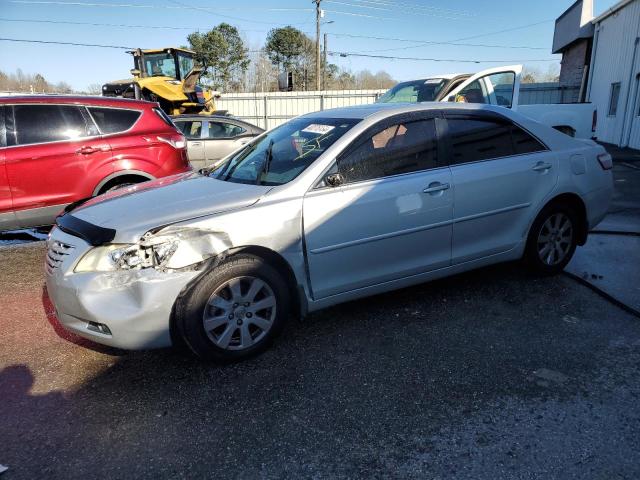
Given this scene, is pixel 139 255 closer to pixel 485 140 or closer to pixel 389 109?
pixel 389 109

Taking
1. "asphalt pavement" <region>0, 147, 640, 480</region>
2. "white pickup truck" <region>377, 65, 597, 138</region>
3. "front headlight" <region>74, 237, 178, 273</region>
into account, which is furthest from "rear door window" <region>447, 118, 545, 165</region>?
"white pickup truck" <region>377, 65, 597, 138</region>

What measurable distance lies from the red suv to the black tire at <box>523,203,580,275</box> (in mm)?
4148

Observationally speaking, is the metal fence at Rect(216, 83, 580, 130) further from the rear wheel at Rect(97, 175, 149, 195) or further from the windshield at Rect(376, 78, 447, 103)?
the rear wheel at Rect(97, 175, 149, 195)

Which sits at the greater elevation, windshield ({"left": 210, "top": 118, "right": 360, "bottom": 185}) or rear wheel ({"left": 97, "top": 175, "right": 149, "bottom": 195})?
windshield ({"left": 210, "top": 118, "right": 360, "bottom": 185})

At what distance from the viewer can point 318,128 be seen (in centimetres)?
372

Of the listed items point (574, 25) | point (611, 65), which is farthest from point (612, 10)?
point (574, 25)

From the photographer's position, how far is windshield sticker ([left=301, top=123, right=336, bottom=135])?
3619 mm

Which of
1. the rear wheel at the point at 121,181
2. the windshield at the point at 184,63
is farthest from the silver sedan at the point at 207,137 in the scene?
the windshield at the point at 184,63

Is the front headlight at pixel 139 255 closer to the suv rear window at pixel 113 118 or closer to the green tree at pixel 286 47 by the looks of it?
the suv rear window at pixel 113 118

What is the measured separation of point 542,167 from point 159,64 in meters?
18.2

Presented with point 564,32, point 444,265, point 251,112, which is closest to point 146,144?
point 444,265

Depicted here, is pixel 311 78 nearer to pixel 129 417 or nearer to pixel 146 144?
pixel 146 144

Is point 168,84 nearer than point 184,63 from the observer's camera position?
Yes

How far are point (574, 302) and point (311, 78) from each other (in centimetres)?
4999
